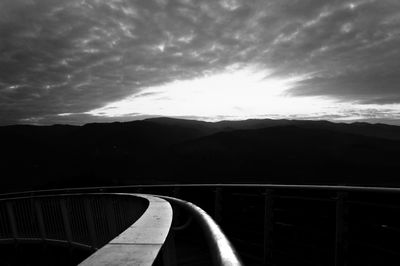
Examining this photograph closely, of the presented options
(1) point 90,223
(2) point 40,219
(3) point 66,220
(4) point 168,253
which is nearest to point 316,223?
(4) point 168,253

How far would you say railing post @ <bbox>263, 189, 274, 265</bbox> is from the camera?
17.2 ft

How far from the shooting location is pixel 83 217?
7.99 metres

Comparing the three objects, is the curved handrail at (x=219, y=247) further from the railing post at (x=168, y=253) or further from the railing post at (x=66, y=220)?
the railing post at (x=66, y=220)

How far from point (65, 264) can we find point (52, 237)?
1.34 m

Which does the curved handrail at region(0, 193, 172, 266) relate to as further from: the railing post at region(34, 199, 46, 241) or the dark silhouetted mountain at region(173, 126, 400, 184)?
the dark silhouetted mountain at region(173, 126, 400, 184)

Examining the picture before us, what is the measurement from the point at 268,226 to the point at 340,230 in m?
1.30

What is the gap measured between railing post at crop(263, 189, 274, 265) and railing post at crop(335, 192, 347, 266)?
122 cm

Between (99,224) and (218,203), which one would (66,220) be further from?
(218,203)

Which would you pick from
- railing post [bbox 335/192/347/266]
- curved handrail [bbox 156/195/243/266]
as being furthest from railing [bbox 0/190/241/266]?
railing post [bbox 335/192/347/266]

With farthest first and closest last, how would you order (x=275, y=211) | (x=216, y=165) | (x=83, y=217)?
(x=216, y=165), (x=83, y=217), (x=275, y=211)

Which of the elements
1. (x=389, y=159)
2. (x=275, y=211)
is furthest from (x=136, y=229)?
(x=389, y=159)

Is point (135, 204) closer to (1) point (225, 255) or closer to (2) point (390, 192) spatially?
(2) point (390, 192)

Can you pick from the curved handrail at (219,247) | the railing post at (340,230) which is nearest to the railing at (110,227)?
the curved handrail at (219,247)

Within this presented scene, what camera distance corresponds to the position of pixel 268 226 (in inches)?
210
